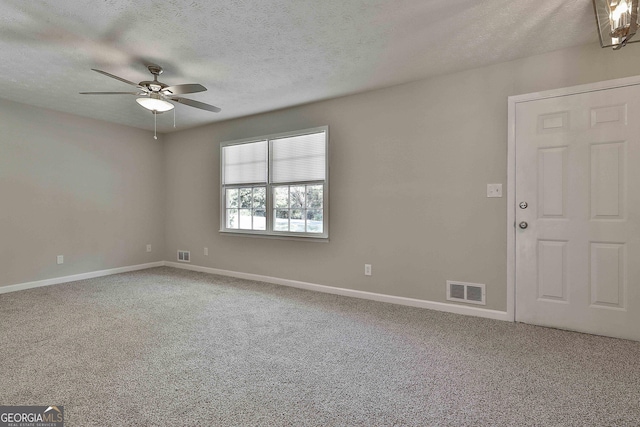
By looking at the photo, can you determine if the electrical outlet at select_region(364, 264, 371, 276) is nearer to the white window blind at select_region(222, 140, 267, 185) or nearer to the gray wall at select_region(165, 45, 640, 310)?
the gray wall at select_region(165, 45, 640, 310)

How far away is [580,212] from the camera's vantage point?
2736 millimetres

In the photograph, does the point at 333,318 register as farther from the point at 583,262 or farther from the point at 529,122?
the point at 529,122

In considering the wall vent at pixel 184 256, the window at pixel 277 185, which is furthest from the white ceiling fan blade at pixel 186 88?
the wall vent at pixel 184 256

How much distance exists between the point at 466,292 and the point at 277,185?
109 inches

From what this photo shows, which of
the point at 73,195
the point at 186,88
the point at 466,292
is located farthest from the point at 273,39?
the point at 73,195

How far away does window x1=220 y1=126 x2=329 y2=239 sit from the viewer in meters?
4.18

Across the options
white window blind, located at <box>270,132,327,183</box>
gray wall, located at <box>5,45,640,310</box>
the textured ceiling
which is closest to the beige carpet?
gray wall, located at <box>5,45,640,310</box>

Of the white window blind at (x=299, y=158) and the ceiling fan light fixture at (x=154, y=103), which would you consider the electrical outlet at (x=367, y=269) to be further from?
the ceiling fan light fixture at (x=154, y=103)

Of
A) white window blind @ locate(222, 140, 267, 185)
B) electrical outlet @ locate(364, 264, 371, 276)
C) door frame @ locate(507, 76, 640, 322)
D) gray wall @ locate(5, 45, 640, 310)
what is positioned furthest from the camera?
white window blind @ locate(222, 140, 267, 185)

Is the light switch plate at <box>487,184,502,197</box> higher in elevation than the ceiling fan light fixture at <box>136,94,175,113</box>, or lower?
lower

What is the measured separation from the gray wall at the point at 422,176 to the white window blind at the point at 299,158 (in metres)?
0.16

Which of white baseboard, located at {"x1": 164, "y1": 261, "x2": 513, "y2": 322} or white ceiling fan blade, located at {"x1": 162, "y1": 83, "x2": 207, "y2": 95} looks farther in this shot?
white baseboard, located at {"x1": 164, "y1": 261, "x2": 513, "y2": 322}

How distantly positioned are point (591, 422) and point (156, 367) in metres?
2.55

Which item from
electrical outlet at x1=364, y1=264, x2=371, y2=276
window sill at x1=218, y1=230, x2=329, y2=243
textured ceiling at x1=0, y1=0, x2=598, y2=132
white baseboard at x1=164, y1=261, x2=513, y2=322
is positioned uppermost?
textured ceiling at x1=0, y1=0, x2=598, y2=132
